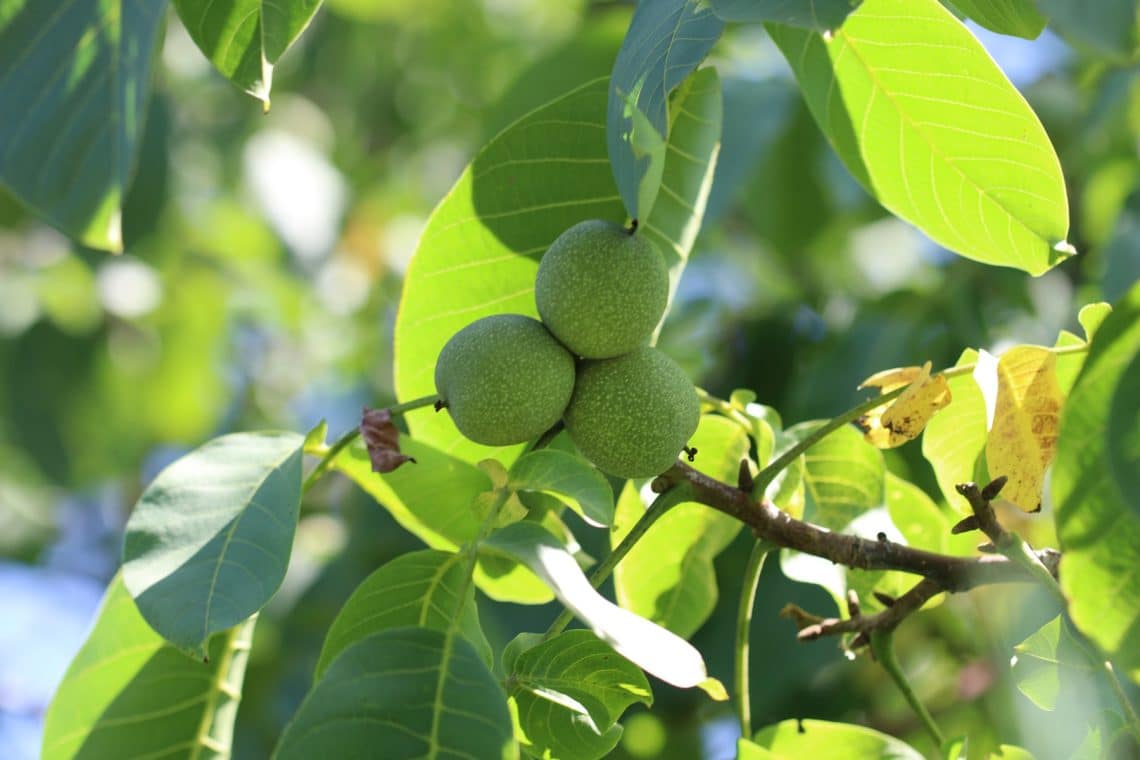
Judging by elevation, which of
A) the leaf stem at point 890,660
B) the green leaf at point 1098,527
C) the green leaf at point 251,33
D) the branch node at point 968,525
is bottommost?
the green leaf at point 1098,527

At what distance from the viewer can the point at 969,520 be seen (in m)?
1.16

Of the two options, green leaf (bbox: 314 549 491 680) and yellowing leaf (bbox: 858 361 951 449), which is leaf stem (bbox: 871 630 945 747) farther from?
green leaf (bbox: 314 549 491 680)

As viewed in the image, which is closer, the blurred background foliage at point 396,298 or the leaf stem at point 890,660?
the leaf stem at point 890,660

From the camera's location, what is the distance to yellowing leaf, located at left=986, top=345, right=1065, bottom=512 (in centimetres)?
115

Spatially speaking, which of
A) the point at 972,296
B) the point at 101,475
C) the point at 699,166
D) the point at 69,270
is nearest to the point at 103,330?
the point at 69,270

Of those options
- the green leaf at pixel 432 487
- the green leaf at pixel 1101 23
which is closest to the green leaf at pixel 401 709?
the green leaf at pixel 432 487

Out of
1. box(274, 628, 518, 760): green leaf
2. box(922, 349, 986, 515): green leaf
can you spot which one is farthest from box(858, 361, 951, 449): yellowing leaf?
box(274, 628, 518, 760): green leaf

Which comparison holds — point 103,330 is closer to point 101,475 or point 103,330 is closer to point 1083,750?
point 101,475

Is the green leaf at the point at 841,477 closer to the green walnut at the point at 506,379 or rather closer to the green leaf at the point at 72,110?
the green walnut at the point at 506,379

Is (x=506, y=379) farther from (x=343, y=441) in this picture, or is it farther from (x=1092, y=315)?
(x=1092, y=315)

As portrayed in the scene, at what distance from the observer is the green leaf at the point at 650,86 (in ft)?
3.12

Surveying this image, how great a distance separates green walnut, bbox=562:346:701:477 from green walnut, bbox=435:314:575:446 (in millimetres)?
24

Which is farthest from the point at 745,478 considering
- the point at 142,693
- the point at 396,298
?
the point at 396,298

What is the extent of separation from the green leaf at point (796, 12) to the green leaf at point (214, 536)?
0.58m
